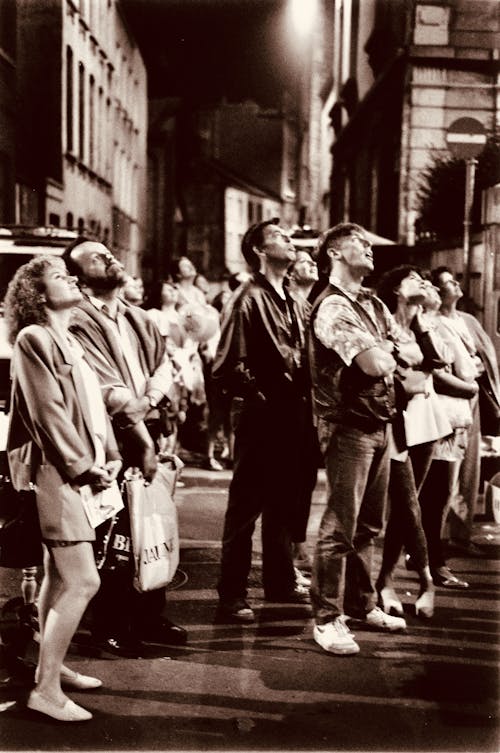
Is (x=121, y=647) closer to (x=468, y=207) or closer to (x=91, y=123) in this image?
(x=468, y=207)

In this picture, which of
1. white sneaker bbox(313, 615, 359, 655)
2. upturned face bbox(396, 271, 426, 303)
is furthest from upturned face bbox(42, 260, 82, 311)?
upturned face bbox(396, 271, 426, 303)

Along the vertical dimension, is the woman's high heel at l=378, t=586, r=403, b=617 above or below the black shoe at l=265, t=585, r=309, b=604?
above

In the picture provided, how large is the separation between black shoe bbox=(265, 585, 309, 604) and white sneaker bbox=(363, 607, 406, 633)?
0.63 metres

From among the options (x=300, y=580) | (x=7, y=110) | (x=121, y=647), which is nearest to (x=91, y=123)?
(x=7, y=110)

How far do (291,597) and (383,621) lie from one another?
2.57 feet

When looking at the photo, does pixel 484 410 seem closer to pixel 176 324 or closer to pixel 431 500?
pixel 431 500

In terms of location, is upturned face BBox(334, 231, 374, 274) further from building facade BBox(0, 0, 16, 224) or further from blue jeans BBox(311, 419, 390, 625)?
building facade BBox(0, 0, 16, 224)

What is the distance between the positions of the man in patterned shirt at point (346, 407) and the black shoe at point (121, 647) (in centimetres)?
88

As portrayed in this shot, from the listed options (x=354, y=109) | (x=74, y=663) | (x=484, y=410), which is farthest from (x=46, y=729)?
(x=354, y=109)

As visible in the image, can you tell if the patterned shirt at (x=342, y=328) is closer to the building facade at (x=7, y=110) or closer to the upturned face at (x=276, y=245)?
the upturned face at (x=276, y=245)

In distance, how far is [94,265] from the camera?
521cm

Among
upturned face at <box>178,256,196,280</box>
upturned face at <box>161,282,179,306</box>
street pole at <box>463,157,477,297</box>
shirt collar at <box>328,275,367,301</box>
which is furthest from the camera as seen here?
upturned face at <box>178,256,196,280</box>

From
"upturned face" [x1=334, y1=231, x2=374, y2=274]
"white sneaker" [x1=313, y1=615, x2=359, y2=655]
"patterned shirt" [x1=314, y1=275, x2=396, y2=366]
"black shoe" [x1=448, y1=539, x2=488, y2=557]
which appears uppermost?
"upturned face" [x1=334, y1=231, x2=374, y2=274]

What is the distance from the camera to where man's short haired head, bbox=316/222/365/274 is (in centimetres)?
543
